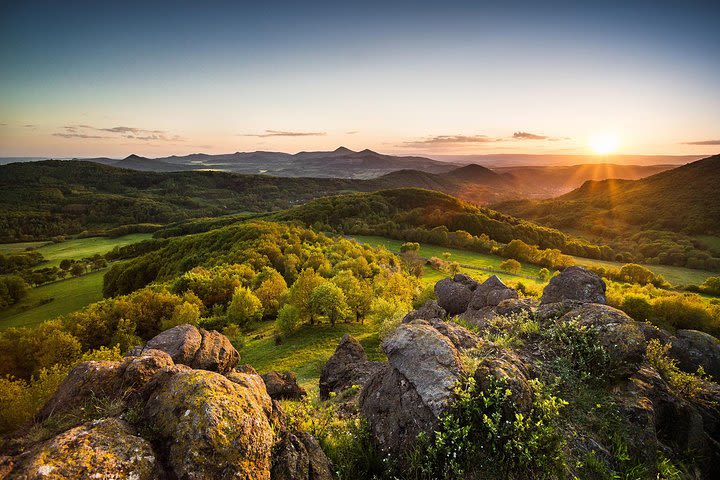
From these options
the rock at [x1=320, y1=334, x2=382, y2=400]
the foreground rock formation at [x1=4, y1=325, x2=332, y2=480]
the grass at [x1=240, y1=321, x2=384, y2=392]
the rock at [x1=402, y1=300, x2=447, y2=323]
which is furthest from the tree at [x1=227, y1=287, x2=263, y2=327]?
the foreground rock formation at [x1=4, y1=325, x2=332, y2=480]

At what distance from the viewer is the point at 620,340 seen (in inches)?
485

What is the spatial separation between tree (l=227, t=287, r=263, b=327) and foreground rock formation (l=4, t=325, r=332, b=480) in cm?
4858

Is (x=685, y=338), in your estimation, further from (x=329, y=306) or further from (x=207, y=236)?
(x=207, y=236)

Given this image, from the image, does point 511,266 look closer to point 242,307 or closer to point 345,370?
point 242,307

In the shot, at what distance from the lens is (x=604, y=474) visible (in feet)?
30.7

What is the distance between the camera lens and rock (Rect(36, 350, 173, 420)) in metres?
8.16

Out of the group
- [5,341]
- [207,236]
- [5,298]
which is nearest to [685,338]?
[5,341]

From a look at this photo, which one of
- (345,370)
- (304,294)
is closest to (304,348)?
(304,294)

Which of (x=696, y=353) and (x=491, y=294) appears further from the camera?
(x=491, y=294)

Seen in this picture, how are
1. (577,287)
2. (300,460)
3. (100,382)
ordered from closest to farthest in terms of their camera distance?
(300,460)
(100,382)
(577,287)

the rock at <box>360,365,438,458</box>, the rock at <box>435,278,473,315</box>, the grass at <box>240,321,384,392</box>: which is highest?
the rock at <box>360,365,438,458</box>

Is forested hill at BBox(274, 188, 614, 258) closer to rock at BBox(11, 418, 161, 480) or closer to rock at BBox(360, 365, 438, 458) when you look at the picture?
rock at BBox(360, 365, 438, 458)

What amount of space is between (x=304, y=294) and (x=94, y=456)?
4691cm

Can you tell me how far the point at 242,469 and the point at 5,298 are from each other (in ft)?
474
